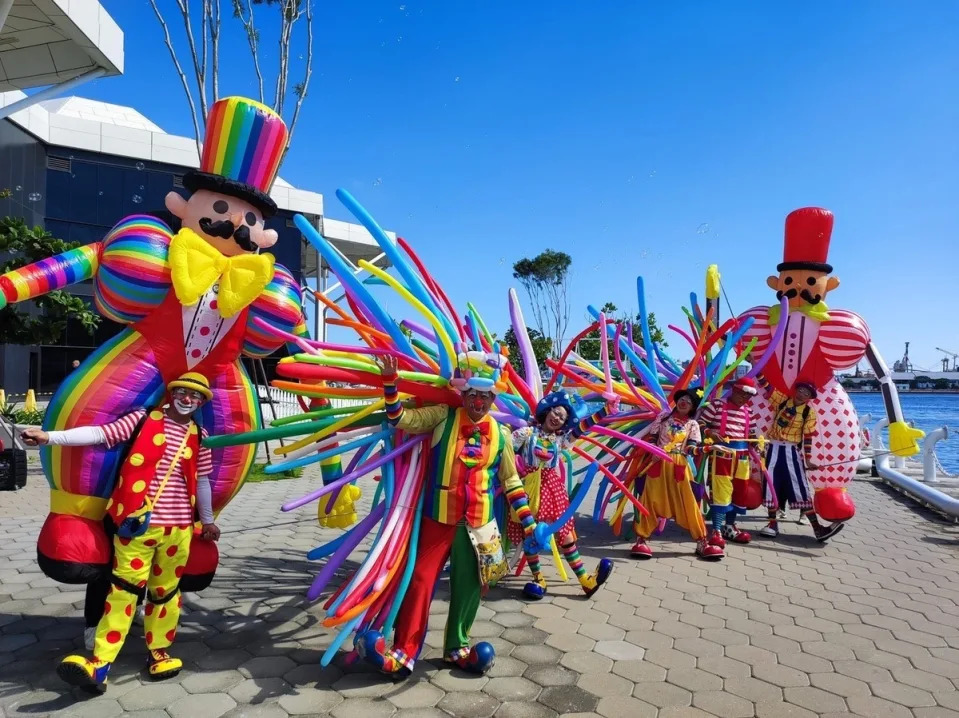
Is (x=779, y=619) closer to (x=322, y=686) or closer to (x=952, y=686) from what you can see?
(x=952, y=686)

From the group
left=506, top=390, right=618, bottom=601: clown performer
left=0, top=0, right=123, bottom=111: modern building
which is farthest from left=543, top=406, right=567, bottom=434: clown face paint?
left=0, top=0, right=123, bottom=111: modern building

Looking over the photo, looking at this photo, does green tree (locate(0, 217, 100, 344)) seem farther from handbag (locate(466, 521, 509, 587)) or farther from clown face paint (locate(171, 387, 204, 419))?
handbag (locate(466, 521, 509, 587))

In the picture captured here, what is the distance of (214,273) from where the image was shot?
2971 millimetres

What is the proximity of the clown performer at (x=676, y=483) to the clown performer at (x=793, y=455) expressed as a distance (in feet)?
Result: 3.50

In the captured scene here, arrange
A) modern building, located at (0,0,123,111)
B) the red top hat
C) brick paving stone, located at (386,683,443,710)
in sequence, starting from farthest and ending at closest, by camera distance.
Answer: modern building, located at (0,0,123,111)
the red top hat
brick paving stone, located at (386,683,443,710)

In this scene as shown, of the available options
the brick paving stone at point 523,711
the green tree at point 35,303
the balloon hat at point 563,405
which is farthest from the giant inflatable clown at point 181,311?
the green tree at point 35,303

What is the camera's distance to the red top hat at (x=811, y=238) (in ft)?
18.7

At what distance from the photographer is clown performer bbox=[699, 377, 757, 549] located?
5.32 m

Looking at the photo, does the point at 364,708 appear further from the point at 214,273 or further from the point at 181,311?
the point at 214,273

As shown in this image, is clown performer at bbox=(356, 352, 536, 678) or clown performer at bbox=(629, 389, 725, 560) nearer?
clown performer at bbox=(356, 352, 536, 678)

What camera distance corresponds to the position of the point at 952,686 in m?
2.91

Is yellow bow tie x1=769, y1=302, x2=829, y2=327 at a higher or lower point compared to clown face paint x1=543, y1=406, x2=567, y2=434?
higher

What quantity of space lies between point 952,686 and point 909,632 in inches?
28.0

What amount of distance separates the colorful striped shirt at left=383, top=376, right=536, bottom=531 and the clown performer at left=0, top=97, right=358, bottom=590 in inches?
33.5
